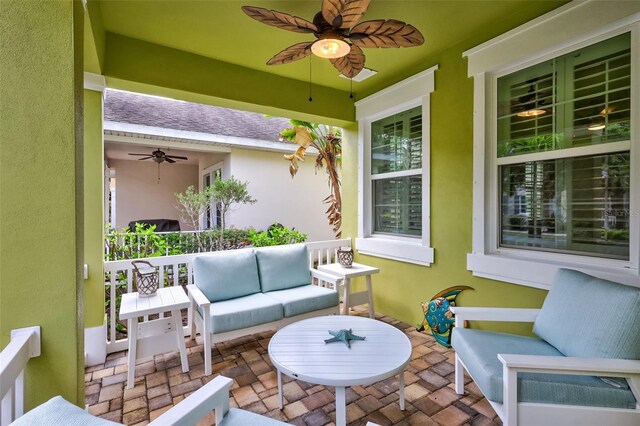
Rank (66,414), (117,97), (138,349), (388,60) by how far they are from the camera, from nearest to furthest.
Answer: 1. (66,414)
2. (138,349)
3. (388,60)
4. (117,97)

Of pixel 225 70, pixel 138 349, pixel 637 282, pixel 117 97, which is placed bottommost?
pixel 138 349

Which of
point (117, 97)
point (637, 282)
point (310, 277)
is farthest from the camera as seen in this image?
point (117, 97)

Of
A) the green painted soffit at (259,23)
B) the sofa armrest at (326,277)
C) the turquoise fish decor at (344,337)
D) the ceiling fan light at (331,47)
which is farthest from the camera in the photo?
the sofa armrest at (326,277)

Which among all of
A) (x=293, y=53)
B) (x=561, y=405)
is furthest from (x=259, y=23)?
(x=561, y=405)

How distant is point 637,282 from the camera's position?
198 centimetres

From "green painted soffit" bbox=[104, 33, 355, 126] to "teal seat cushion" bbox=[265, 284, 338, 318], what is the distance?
210 cm

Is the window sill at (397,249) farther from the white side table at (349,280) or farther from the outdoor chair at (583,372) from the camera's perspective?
the outdoor chair at (583,372)

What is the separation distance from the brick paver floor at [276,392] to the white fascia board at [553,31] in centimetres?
266

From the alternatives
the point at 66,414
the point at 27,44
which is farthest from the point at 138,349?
the point at 27,44

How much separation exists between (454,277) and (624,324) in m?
1.50

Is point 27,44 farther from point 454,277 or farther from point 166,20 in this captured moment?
point 454,277

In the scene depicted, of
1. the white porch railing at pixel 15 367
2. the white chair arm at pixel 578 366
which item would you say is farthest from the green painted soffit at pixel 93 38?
the white chair arm at pixel 578 366

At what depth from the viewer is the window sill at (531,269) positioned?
2059 millimetres

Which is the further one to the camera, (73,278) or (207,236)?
(207,236)
